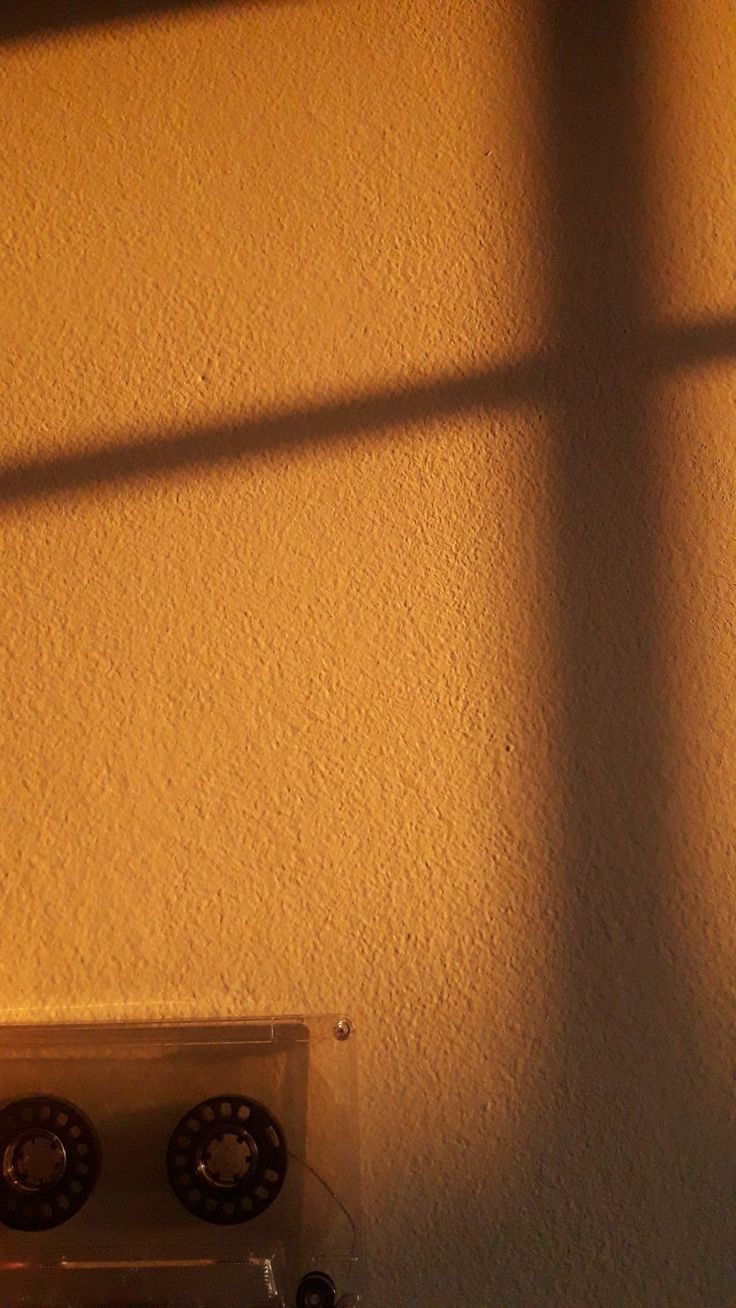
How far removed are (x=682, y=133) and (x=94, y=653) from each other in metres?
1.13

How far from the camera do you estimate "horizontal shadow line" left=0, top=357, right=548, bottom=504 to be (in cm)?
173

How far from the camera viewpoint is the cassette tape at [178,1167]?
1.46 metres

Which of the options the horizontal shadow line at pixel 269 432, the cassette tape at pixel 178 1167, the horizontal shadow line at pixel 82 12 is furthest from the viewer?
the horizontal shadow line at pixel 82 12

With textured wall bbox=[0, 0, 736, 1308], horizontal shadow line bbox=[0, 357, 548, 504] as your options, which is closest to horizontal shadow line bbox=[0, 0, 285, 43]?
textured wall bbox=[0, 0, 736, 1308]

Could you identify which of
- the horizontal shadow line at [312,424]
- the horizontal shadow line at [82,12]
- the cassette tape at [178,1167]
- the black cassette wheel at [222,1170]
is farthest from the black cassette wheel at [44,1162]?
the horizontal shadow line at [82,12]

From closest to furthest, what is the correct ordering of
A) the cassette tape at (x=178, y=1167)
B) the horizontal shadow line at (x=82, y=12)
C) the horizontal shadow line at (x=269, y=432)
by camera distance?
the cassette tape at (x=178, y=1167), the horizontal shadow line at (x=269, y=432), the horizontal shadow line at (x=82, y=12)

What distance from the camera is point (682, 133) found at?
5.92 feet

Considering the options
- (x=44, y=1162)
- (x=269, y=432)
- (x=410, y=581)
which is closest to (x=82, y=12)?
(x=269, y=432)

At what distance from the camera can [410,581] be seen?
1.69m

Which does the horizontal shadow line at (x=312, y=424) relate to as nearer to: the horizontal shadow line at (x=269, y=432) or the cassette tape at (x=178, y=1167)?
the horizontal shadow line at (x=269, y=432)

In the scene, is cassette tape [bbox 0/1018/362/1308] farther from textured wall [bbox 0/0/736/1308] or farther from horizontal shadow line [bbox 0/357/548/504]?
horizontal shadow line [bbox 0/357/548/504]

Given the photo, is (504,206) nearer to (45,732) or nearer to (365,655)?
(365,655)

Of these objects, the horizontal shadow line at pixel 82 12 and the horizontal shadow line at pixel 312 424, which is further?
the horizontal shadow line at pixel 82 12

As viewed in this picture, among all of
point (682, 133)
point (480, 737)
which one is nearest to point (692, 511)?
point (480, 737)
